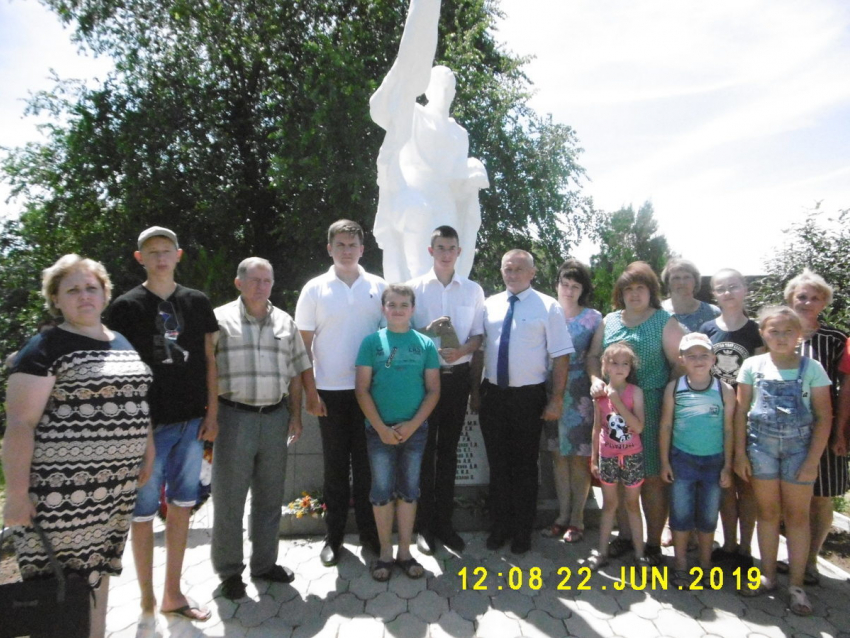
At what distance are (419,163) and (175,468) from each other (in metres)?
3.23

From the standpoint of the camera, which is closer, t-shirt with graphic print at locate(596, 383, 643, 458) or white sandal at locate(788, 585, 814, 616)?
white sandal at locate(788, 585, 814, 616)

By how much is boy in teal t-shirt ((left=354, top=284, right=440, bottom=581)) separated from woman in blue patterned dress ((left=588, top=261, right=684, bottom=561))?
963mm

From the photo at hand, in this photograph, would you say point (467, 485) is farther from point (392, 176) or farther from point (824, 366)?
point (392, 176)

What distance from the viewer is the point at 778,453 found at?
263 cm

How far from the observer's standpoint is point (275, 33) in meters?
13.2

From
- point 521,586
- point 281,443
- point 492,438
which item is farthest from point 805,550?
point 281,443

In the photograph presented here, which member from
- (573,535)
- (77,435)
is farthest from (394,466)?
(77,435)

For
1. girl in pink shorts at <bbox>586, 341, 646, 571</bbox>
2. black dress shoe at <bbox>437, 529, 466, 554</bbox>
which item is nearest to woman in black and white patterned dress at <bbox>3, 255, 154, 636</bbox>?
black dress shoe at <bbox>437, 529, 466, 554</bbox>

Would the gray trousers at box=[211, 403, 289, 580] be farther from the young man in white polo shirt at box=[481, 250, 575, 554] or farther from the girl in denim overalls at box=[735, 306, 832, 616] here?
the girl in denim overalls at box=[735, 306, 832, 616]

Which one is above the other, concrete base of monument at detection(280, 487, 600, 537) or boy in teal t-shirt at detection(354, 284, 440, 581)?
boy in teal t-shirt at detection(354, 284, 440, 581)

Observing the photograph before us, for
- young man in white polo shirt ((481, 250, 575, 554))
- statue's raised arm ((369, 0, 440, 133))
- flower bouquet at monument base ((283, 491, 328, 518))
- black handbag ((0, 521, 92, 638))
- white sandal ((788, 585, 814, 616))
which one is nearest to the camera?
black handbag ((0, 521, 92, 638))

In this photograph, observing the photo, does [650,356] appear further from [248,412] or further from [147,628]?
[147,628]

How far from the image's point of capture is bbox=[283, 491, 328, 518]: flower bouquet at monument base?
340cm

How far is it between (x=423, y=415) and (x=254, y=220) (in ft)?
42.2
